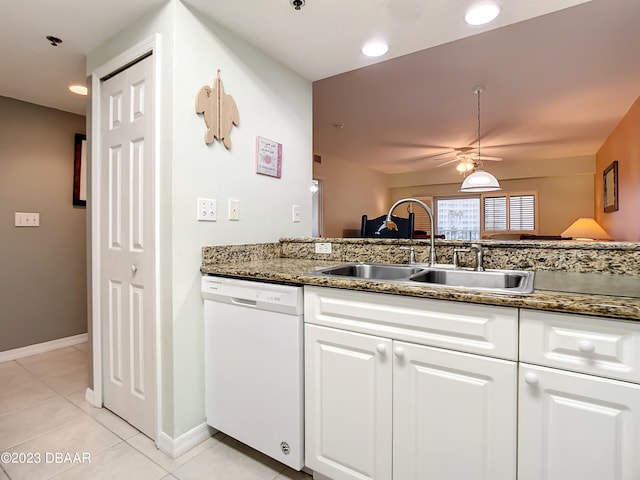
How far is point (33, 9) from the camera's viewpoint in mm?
1573

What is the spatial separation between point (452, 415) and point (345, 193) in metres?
5.55

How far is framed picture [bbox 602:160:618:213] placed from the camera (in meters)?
4.21

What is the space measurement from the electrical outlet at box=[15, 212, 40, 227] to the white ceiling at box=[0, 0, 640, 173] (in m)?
0.90

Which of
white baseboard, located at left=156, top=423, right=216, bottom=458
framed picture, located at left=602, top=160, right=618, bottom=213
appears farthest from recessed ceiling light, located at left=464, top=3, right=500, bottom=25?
framed picture, located at left=602, top=160, right=618, bottom=213

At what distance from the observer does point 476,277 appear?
4.82ft

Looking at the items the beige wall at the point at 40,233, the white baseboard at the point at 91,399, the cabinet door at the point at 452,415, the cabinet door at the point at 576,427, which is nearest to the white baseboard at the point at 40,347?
the beige wall at the point at 40,233

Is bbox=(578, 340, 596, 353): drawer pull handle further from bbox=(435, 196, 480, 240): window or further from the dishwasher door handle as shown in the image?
bbox=(435, 196, 480, 240): window

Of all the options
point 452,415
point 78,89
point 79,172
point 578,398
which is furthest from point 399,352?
point 79,172

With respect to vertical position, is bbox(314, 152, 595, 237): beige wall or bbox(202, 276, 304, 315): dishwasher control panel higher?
bbox(314, 152, 595, 237): beige wall

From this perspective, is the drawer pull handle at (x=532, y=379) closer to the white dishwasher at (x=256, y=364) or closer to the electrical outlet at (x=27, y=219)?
the white dishwasher at (x=256, y=364)

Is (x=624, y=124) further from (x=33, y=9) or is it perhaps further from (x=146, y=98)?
(x=33, y=9)

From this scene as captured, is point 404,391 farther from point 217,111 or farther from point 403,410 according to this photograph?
point 217,111

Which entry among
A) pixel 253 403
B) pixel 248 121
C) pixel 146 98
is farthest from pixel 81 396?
pixel 248 121

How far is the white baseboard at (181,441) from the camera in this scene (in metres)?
1.51
